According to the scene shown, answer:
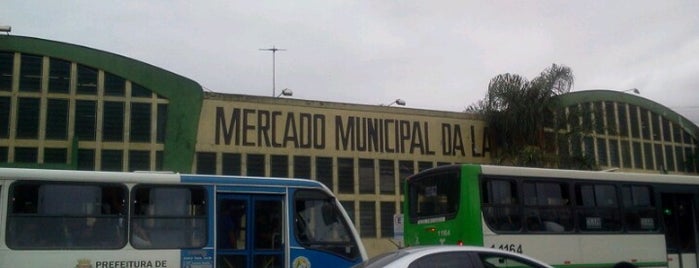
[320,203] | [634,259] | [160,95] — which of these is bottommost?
[634,259]

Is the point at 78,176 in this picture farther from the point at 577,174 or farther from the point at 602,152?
the point at 602,152

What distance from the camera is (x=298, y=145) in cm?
2647

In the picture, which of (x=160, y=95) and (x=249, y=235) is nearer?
(x=249, y=235)

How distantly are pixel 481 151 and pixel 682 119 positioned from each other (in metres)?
12.9

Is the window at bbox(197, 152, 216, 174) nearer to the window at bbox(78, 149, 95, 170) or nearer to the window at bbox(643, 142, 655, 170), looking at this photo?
the window at bbox(78, 149, 95, 170)

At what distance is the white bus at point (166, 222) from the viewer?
10898mm

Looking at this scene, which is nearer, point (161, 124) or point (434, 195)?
point (434, 195)

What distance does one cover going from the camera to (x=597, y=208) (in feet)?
50.1

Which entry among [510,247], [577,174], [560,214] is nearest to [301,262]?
[510,247]

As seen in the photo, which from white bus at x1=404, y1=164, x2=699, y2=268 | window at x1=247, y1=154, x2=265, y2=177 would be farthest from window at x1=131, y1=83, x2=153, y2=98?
white bus at x1=404, y1=164, x2=699, y2=268

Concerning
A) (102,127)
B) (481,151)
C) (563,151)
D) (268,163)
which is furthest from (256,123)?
(563,151)

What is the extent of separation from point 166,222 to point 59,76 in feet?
45.7

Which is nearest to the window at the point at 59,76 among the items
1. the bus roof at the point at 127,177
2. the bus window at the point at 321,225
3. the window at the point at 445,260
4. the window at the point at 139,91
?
the window at the point at 139,91

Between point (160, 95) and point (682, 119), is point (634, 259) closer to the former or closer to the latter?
point (160, 95)
